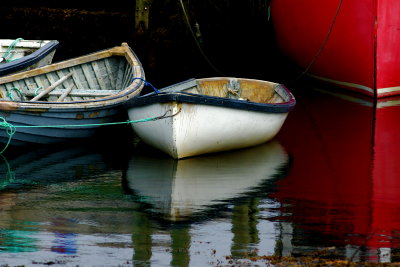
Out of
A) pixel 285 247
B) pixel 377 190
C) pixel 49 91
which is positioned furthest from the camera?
pixel 49 91

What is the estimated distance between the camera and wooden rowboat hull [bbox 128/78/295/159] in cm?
1081

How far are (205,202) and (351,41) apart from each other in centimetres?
740

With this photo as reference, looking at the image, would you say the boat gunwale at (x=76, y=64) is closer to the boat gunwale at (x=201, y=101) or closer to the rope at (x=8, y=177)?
the boat gunwale at (x=201, y=101)

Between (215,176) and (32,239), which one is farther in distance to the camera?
(215,176)

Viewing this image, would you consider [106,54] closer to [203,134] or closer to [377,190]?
[203,134]

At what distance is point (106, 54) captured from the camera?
14164 mm

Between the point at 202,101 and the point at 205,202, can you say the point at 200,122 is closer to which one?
the point at 202,101

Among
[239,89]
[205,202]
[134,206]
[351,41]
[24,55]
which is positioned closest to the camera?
[134,206]

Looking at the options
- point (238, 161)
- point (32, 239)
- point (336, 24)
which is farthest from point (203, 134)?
point (336, 24)

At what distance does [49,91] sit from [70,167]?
1988 millimetres

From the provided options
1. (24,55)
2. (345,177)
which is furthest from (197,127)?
(24,55)

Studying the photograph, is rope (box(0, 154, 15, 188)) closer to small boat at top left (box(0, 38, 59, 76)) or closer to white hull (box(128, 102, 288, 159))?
white hull (box(128, 102, 288, 159))

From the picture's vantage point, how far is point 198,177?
416 inches

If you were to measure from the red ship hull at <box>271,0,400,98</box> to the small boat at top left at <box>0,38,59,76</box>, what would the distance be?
5143 millimetres
